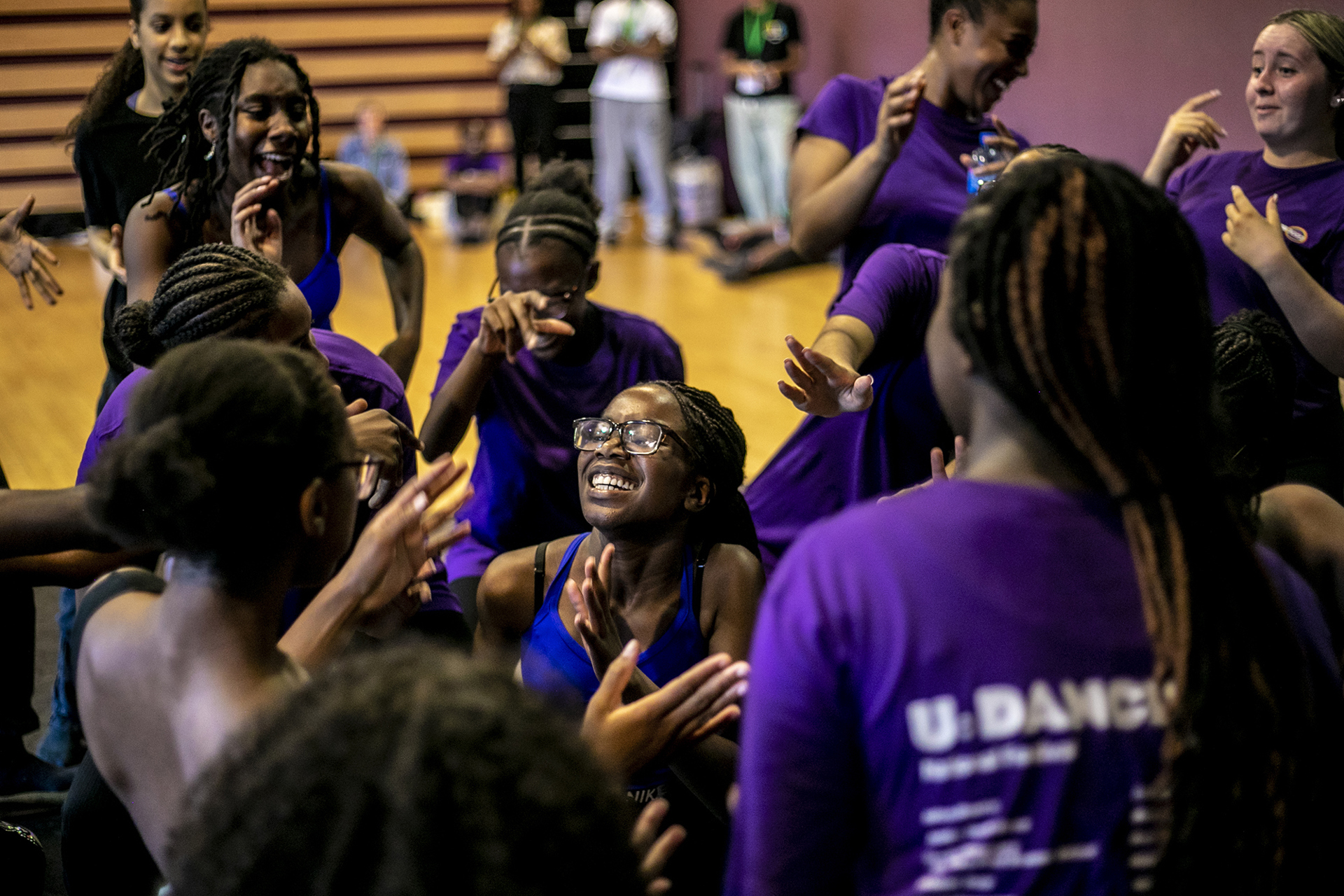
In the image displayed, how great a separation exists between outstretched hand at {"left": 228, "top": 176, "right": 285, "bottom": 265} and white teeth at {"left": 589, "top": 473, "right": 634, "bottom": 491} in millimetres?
916

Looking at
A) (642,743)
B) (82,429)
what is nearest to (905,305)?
(642,743)

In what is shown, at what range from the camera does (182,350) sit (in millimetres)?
1280

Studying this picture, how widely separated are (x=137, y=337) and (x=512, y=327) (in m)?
0.73

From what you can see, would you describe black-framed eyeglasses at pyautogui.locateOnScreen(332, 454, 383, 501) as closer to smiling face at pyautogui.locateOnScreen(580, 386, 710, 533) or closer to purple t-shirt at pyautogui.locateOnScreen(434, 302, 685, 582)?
smiling face at pyautogui.locateOnScreen(580, 386, 710, 533)

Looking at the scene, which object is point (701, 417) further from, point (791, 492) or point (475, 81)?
point (475, 81)

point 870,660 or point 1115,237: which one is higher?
point 1115,237

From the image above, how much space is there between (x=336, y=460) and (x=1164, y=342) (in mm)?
839

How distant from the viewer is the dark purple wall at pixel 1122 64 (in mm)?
5461

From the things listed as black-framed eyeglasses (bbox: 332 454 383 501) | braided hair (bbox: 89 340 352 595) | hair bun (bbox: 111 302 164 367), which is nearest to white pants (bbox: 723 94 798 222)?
hair bun (bbox: 111 302 164 367)

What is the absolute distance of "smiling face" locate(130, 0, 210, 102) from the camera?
321 cm

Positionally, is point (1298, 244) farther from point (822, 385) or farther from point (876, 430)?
point (822, 385)

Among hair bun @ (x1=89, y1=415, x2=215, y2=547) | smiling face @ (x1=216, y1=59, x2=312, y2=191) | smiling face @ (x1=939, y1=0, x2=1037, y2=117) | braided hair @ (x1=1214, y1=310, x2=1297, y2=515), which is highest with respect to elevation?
smiling face @ (x1=939, y1=0, x2=1037, y2=117)

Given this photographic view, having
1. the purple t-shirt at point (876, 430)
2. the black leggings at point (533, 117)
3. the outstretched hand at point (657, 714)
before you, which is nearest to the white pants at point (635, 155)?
the black leggings at point (533, 117)

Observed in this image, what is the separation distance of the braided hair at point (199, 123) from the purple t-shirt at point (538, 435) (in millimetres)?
689
